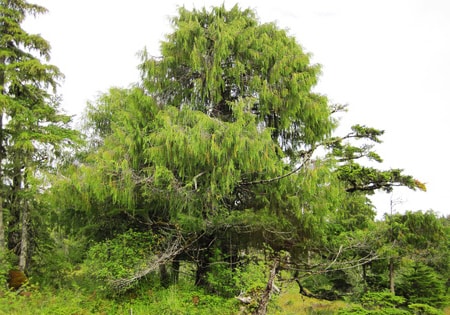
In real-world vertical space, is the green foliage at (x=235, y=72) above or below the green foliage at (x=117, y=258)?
above

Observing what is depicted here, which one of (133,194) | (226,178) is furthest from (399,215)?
(133,194)

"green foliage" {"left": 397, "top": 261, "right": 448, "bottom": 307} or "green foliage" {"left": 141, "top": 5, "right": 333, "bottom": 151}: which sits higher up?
"green foliage" {"left": 141, "top": 5, "right": 333, "bottom": 151}

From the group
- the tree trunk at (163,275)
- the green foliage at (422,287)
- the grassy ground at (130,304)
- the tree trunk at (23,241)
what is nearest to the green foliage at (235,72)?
the grassy ground at (130,304)

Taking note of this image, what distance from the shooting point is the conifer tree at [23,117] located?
9.05 meters

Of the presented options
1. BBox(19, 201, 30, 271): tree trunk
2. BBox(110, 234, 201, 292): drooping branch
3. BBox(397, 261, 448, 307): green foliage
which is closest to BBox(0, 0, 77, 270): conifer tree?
BBox(19, 201, 30, 271): tree trunk

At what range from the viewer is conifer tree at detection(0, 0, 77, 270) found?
9055 mm

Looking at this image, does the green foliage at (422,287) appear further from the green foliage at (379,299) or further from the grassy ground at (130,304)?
the grassy ground at (130,304)

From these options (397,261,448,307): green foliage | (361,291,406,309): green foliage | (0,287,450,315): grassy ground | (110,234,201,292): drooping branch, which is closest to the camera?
(0,287,450,315): grassy ground

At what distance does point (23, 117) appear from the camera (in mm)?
8789

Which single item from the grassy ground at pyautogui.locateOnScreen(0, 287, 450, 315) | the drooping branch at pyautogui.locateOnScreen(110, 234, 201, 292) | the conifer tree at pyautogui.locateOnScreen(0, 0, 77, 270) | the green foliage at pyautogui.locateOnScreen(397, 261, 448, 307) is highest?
the conifer tree at pyautogui.locateOnScreen(0, 0, 77, 270)

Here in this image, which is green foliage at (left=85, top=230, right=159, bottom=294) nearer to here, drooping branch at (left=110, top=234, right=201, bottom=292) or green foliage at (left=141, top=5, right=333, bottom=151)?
drooping branch at (left=110, top=234, right=201, bottom=292)

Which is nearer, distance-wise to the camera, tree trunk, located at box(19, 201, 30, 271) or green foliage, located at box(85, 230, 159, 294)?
green foliage, located at box(85, 230, 159, 294)

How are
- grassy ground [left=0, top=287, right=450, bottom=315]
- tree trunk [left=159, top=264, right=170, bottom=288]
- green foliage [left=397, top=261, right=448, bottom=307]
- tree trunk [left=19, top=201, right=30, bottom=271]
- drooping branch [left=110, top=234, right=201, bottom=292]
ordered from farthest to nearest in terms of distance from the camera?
green foliage [left=397, top=261, right=448, bottom=307] < tree trunk [left=19, top=201, right=30, bottom=271] < tree trunk [left=159, top=264, right=170, bottom=288] < drooping branch [left=110, top=234, right=201, bottom=292] < grassy ground [left=0, top=287, right=450, bottom=315]

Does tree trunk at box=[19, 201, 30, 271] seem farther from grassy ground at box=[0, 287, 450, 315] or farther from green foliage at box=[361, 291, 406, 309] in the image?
green foliage at box=[361, 291, 406, 309]
